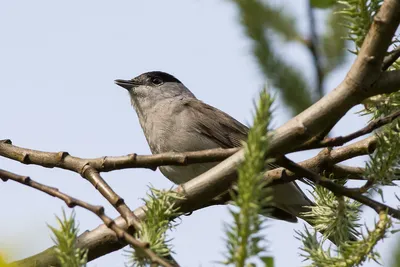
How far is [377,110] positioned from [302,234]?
2.61 feet

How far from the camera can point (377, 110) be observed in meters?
2.55

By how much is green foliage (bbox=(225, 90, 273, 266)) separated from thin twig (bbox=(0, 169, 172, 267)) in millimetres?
345

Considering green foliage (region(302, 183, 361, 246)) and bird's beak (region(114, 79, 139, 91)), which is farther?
bird's beak (region(114, 79, 139, 91))

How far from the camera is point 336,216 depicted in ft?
7.85

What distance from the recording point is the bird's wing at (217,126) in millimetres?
5419

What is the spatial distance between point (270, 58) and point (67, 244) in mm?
1202

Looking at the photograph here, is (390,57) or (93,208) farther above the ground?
(390,57)

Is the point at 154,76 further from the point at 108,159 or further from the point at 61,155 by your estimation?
the point at 108,159

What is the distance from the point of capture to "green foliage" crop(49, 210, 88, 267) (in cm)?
134

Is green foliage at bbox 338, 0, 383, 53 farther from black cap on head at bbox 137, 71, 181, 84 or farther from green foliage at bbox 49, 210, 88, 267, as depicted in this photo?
black cap on head at bbox 137, 71, 181, 84

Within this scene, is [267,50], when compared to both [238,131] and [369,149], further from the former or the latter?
[238,131]

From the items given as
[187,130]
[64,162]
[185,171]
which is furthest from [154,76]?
[64,162]

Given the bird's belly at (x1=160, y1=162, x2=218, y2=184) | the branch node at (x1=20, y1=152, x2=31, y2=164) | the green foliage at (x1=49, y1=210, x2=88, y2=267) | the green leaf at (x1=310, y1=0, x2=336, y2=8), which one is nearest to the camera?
the green foliage at (x1=49, y1=210, x2=88, y2=267)

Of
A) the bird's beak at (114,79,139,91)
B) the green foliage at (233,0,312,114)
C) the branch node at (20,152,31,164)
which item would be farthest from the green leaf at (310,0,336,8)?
the bird's beak at (114,79,139,91)
